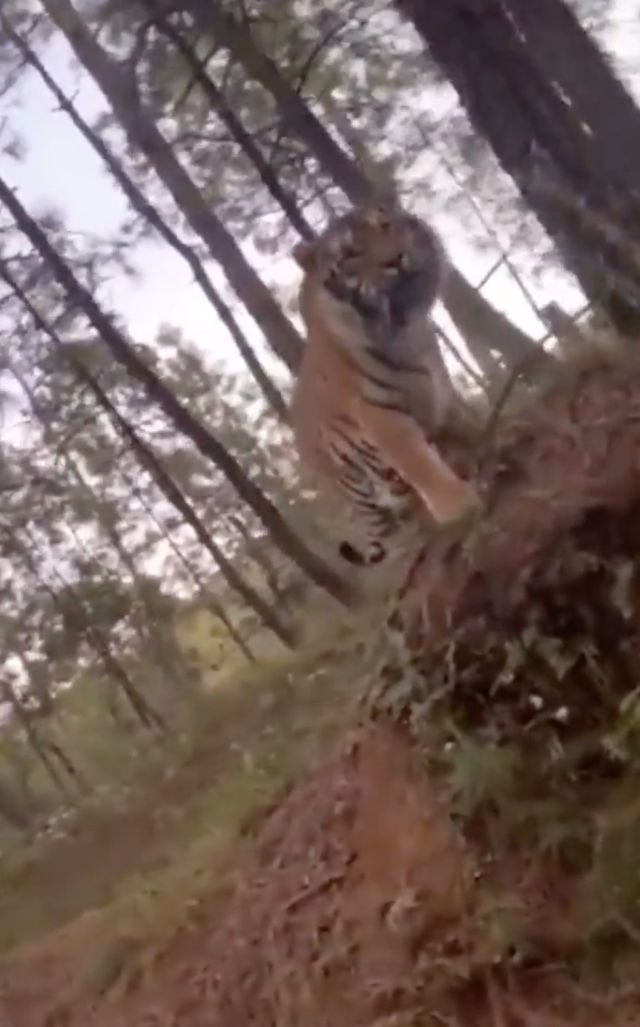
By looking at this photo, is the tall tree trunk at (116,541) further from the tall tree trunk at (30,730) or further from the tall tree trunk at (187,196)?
the tall tree trunk at (187,196)

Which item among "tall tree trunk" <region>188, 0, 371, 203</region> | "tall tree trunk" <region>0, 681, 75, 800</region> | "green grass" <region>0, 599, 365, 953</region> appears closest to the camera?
"green grass" <region>0, 599, 365, 953</region>

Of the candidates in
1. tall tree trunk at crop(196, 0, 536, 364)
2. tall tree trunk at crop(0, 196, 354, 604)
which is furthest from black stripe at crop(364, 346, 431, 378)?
tall tree trunk at crop(0, 196, 354, 604)

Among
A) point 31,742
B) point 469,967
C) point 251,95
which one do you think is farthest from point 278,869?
point 31,742

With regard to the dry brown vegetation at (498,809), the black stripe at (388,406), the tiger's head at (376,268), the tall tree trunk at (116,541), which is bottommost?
the dry brown vegetation at (498,809)

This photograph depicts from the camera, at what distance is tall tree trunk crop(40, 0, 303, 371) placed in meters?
12.1

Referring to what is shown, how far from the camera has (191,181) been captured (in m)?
12.5

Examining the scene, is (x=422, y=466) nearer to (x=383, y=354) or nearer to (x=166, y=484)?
(x=383, y=354)

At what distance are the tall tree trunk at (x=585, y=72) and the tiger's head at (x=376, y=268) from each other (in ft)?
2.84

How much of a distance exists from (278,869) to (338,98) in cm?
877

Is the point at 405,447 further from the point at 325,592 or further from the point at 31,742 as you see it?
the point at 31,742

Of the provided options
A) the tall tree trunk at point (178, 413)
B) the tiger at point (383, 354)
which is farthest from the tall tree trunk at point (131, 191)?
the tiger at point (383, 354)

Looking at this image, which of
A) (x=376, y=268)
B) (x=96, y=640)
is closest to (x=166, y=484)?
(x=96, y=640)

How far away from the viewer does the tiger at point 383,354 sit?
21.4ft

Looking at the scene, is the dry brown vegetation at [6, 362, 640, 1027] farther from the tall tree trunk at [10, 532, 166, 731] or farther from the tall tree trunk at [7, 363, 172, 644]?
the tall tree trunk at [7, 363, 172, 644]
